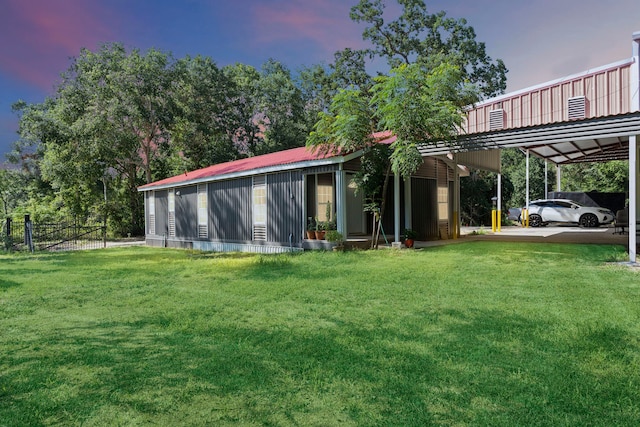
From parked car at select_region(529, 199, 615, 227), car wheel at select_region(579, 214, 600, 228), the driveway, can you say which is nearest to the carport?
the driveway

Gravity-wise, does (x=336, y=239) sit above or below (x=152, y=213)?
below

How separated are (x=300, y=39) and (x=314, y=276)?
2734 cm

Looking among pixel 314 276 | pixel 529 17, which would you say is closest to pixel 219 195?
pixel 314 276

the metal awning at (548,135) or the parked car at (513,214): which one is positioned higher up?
the metal awning at (548,135)

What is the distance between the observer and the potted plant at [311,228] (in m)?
11.6

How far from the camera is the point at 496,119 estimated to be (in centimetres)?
2033

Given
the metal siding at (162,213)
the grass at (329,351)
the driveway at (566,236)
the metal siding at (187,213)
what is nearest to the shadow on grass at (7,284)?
the grass at (329,351)

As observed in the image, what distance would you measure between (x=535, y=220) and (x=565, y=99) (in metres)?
6.39

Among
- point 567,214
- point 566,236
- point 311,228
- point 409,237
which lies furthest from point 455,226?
point 567,214

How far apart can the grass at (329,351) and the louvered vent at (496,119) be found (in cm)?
A: 1492

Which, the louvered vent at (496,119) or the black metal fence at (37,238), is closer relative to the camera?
the black metal fence at (37,238)

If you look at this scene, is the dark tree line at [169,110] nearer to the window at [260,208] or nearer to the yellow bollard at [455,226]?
the yellow bollard at [455,226]

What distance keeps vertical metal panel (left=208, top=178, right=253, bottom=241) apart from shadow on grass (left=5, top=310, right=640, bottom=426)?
9.75 meters

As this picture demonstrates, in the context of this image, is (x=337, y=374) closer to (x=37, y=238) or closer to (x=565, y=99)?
(x=565, y=99)
